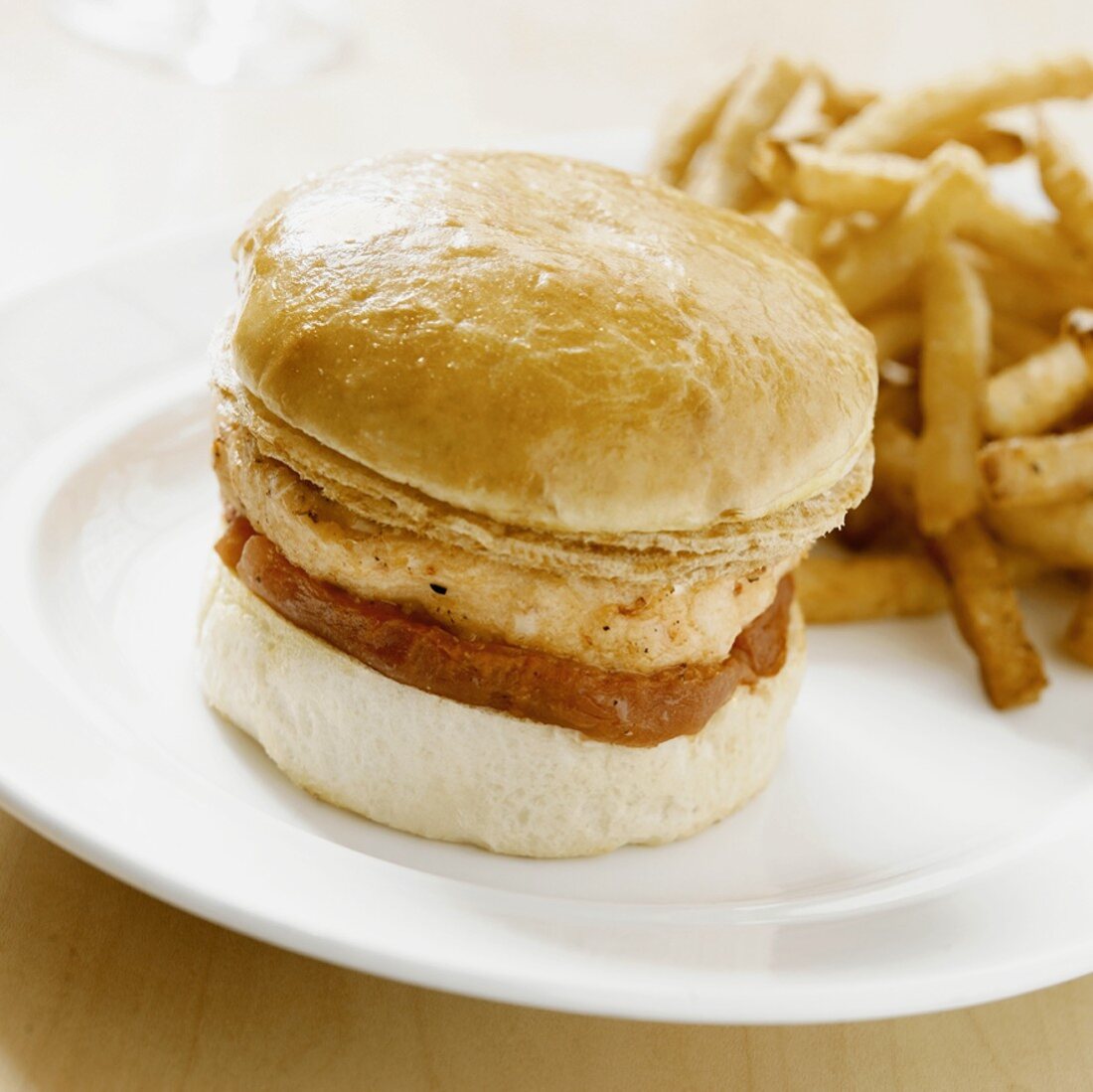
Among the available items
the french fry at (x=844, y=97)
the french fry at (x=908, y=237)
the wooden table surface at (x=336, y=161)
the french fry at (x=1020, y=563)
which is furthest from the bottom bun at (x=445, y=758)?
the french fry at (x=844, y=97)

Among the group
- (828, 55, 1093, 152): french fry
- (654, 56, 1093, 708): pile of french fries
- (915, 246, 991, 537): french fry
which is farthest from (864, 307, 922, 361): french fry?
(828, 55, 1093, 152): french fry

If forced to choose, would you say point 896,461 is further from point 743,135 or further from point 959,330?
point 743,135

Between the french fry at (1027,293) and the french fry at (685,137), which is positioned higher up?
the french fry at (685,137)

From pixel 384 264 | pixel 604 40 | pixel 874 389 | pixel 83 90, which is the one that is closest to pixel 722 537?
pixel 874 389

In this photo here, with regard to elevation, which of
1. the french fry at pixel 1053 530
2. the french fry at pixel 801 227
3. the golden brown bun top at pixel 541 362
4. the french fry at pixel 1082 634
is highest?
the golden brown bun top at pixel 541 362

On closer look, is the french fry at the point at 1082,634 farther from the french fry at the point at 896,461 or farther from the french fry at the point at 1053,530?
the french fry at the point at 896,461

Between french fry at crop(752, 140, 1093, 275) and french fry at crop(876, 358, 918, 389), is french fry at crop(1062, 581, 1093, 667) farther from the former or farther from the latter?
french fry at crop(752, 140, 1093, 275)
